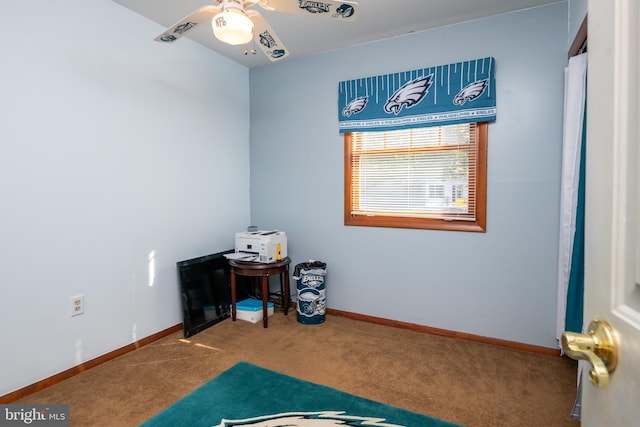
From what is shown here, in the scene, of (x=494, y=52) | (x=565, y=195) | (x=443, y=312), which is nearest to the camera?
(x=565, y=195)

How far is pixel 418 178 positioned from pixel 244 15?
200cm

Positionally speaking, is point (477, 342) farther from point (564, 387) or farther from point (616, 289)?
point (616, 289)

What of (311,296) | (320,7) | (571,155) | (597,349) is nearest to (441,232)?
(571,155)

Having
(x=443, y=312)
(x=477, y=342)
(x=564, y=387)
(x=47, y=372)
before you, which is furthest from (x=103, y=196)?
(x=564, y=387)

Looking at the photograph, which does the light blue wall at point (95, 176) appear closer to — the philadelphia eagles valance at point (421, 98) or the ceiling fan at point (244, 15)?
the ceiling fan at point (244, 15)

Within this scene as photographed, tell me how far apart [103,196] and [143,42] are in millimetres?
1252

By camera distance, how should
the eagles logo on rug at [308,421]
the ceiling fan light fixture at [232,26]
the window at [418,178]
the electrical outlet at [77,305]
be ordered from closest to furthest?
the ceiling fan light fixture at [232,26] → the eagles logo on rug at [308,421] → the electrical outlet at [77,305] → the window at [418,178]

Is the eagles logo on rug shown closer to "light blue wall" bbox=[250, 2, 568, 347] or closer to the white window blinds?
"light blue wall" bbox=[250, 2, 568, 347]

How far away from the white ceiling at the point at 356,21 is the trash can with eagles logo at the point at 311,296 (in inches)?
82.2

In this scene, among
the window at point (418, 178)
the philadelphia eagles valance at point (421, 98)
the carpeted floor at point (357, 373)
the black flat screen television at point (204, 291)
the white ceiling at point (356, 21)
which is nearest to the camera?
the carpeted floor at point (357, 373)

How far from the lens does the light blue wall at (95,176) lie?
2.11 m

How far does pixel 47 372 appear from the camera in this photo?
2266 mm

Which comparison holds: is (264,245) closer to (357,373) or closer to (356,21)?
(357,373)

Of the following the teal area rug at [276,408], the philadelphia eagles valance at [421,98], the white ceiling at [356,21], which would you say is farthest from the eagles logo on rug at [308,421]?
the white ceiling at [356,21]
